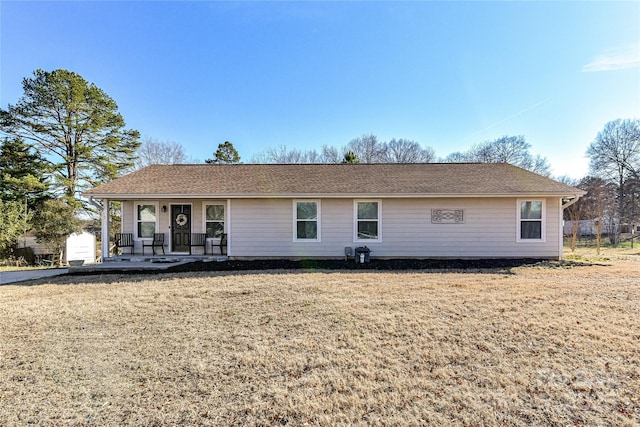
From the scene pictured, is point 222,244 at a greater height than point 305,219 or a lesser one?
lesser

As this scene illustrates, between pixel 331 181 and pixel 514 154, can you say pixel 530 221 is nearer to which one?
pixel 331 181

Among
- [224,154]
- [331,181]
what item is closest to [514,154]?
[224,154]

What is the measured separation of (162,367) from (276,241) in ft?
24.9

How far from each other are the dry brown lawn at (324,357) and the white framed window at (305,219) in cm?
456

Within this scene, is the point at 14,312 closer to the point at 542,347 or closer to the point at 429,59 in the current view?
the point at 542,347

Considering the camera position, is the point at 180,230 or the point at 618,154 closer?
the point at 180,230

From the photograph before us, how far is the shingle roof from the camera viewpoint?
1030 centimetres

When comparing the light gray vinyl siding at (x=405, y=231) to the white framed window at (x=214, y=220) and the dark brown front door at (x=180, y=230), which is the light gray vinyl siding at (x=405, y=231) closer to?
the white framed window at (x=214, y=220)

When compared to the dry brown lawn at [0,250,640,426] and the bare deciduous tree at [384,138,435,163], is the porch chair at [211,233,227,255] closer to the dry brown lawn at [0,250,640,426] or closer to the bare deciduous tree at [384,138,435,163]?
the dry brown lawn at [0,250,640,426]

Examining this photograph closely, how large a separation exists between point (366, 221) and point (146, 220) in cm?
810

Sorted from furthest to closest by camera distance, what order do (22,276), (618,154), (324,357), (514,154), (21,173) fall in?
(514,154), (618,154), (21,173), (22,276), (324,357)

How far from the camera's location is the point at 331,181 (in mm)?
11484

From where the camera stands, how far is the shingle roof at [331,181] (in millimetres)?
10305

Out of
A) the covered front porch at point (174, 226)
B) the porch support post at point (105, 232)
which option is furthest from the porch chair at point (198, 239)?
the porch support post at point (105, 232)
